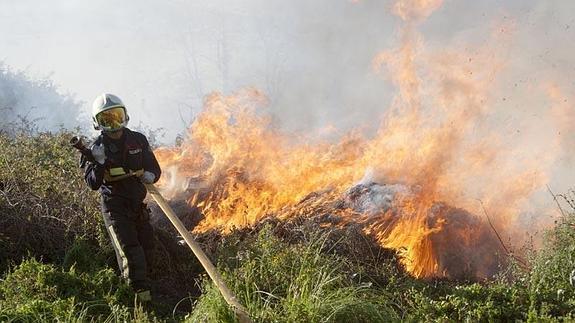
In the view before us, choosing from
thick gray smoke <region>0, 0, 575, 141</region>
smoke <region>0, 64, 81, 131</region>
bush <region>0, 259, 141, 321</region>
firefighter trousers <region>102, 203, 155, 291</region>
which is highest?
thick gray smoke <region>0, 0, 575, 141</region>

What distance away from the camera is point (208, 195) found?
9633 millimetres

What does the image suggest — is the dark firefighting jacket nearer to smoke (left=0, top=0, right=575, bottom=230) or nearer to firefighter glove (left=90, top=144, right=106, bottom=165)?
firefighter glove (left=90, top=144, right=106, bottom=165)

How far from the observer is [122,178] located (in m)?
5.85

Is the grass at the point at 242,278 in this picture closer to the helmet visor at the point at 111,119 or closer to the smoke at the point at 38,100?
the helmet visor at the point at 111,119

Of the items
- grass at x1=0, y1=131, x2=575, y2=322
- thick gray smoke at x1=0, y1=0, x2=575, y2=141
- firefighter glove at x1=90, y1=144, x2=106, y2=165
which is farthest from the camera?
thick gray smoke at x1=0, y1=0, x2=575, y2=141

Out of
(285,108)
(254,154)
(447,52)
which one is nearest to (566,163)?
(447,52)

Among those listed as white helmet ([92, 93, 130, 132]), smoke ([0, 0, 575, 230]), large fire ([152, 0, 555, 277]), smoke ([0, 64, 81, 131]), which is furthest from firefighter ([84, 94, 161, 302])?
smoke ([0, 64, 81, 131])

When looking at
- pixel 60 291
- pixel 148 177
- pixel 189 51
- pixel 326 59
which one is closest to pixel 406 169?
pixel 148 177

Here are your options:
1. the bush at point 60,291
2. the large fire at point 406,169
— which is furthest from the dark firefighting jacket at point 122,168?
the large fire at point 406,169

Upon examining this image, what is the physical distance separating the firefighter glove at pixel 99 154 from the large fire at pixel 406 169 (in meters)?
2.64

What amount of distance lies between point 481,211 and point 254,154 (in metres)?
4.12

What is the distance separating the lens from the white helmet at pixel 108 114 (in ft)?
18.9

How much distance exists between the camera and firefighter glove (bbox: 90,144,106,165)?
564 cm

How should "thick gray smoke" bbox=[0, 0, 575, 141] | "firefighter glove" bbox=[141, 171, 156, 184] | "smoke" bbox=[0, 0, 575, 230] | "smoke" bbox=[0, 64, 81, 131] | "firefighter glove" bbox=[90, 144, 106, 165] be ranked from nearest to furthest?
"firefighter glove" bbox=[90, 144, 106, 165]
"firefighter glove" bbox=[141, 171, 156, 184]
"smoke" bbox=[0, 0, 575, 230]
"thick gray smoke" bbox=[0, 0, 575, 141]
"smoke" bbox=[0, 64, 81, 131]
